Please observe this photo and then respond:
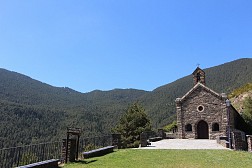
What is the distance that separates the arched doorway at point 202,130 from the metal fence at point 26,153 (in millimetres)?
23368

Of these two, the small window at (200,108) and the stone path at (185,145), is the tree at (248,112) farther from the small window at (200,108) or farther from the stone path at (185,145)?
the stone path at (185,145)

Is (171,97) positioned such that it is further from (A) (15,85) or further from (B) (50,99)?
(A) (15,85)

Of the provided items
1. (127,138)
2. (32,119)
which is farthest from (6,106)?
(127,138)

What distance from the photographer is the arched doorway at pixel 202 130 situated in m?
33.4

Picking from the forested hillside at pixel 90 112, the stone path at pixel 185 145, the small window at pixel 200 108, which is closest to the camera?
the stone path at pixel 185 145

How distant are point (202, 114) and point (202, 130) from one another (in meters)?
2.06

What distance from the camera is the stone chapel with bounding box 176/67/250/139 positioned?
107ft

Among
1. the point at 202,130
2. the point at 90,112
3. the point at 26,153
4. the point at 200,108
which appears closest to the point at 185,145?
the point at 202,130

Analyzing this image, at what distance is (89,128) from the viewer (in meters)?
92.2

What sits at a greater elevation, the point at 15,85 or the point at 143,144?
the point at 15,85

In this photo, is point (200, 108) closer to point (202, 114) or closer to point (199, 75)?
point (202, 114)

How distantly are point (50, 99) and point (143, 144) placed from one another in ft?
403

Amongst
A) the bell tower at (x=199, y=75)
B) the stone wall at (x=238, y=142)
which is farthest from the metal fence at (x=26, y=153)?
the bell tower at (x=199, y=75)

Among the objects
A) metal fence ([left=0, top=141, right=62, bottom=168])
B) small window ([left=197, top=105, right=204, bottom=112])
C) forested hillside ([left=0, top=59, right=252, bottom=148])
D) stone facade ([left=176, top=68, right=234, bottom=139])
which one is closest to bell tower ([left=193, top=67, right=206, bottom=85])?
stone facade ([left=176, top=68, right=234, bottom=139])
